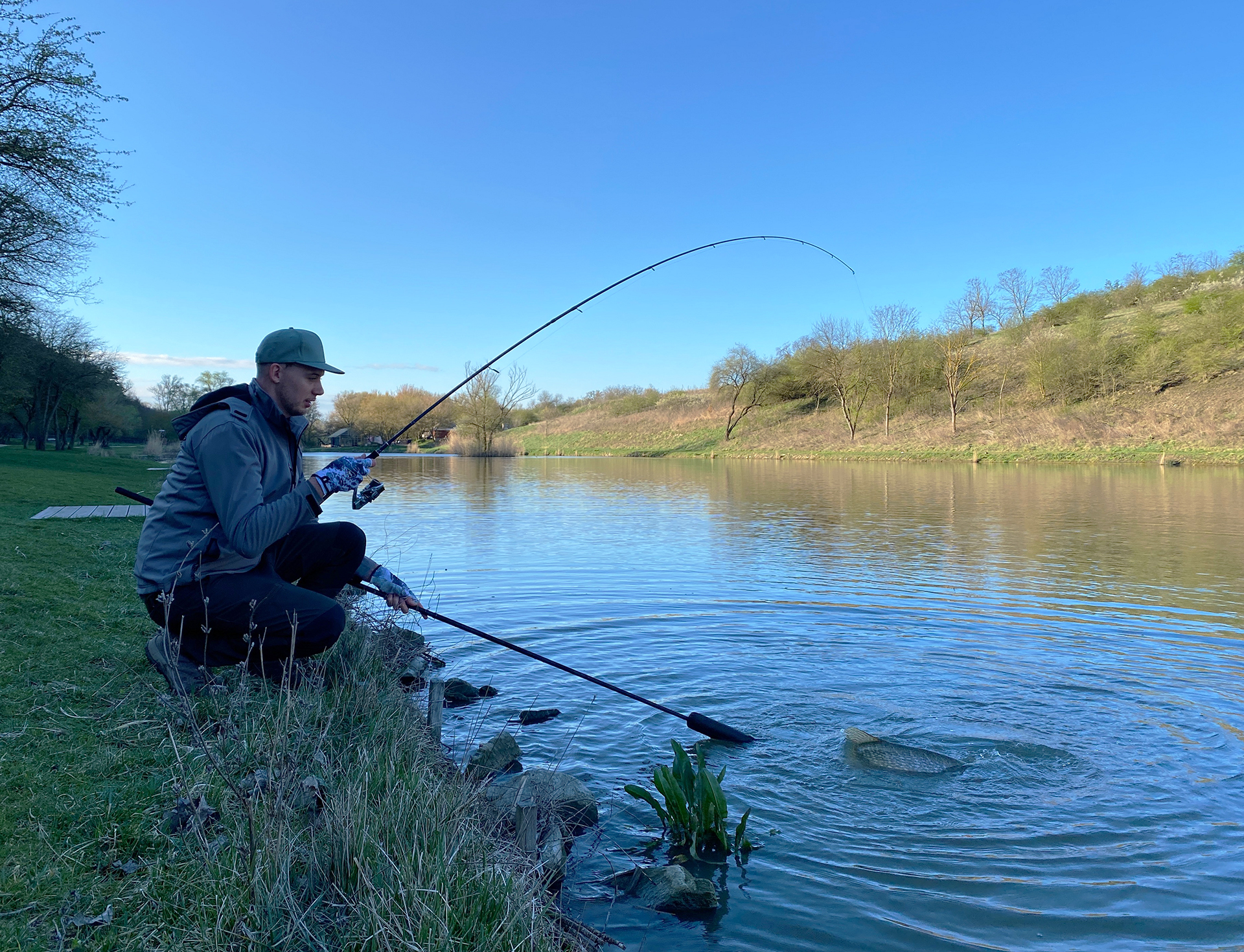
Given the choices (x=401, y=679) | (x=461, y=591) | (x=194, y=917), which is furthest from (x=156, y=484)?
(x=194, y=917)

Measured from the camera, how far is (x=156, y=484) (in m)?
20.2

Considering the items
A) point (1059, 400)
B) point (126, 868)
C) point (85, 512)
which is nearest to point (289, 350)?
point (126, 868)

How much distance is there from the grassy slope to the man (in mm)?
36676

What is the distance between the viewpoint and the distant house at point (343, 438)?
81500 millimetres

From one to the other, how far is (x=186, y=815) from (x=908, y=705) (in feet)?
15.2

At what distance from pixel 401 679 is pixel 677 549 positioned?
7508 millimetres

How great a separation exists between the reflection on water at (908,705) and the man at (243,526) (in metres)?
1.23

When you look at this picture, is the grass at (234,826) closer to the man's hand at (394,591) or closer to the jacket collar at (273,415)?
the man's hand at (394,591)

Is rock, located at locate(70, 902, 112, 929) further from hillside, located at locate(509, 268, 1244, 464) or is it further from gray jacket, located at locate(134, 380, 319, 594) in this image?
hillside, located at locate(509, 268, 1244, 464)

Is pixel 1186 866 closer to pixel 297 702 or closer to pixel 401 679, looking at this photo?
pixel 297 702

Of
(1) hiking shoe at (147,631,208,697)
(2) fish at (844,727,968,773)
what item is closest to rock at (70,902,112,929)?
(1) hiking shoe at (147,631,208,697)

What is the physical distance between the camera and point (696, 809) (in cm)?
381

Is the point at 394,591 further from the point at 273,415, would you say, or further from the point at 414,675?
the point at 414,675

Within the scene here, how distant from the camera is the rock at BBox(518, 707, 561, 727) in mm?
5473
